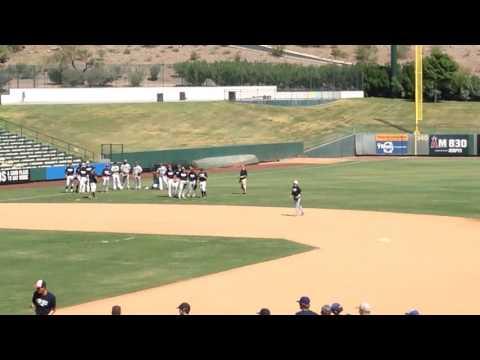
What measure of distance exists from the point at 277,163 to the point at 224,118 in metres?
17.4

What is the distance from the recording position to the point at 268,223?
38.6 m

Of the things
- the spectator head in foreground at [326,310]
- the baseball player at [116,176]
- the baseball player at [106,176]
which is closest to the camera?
the spectator head in foreground at [326,310]

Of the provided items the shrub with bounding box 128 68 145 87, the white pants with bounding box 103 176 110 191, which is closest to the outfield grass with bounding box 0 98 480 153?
the shrub with bounding box 128 68 145 87

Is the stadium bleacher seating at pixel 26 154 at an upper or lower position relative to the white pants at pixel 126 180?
upper

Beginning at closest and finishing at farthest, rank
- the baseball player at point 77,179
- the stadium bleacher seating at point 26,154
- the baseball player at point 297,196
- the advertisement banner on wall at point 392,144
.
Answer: the baseball player at point 297,196 → the baseball player at point 77,179 → the stadium bleacher seating at point 26,154 → the advertisement banner on wall at point 392,144

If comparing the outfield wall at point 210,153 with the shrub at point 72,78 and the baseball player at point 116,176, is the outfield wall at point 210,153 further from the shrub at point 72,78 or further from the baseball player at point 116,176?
the shrub at point 72,78

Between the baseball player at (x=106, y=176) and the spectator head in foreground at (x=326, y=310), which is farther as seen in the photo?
the baseball player at (x=106, y=176)

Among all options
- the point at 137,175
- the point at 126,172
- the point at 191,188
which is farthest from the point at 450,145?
the point at 191,188

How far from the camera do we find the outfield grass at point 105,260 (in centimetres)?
2534

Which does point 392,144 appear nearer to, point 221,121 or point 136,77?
point 221,121

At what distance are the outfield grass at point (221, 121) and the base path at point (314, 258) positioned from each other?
3199cm

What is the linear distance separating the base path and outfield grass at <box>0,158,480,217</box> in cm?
262

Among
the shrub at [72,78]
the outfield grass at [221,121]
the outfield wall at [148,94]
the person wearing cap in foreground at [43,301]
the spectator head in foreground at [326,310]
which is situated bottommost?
the person wearing cap in foreground at [43,301]

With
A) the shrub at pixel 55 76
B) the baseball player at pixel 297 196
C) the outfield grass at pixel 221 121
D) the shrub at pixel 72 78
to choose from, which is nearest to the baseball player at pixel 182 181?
the baseball player at pixel 297 196
